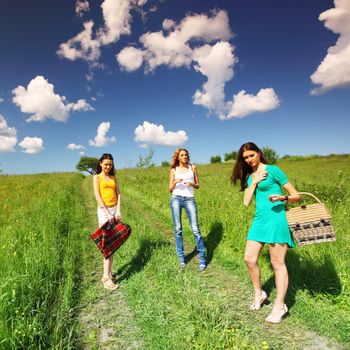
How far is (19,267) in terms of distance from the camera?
4668mm

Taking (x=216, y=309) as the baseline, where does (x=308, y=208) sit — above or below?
above

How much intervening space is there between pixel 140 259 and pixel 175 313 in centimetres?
242

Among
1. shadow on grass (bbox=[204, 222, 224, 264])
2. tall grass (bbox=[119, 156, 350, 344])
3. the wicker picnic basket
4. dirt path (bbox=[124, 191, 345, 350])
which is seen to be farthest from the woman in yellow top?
the wicker picnic basket

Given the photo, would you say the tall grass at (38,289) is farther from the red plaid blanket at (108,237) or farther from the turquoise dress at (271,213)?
the turquoise dress at (271,213)

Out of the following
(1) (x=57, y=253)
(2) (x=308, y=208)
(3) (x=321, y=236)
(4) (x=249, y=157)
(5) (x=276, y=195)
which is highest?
(4) (x=249, y=157)

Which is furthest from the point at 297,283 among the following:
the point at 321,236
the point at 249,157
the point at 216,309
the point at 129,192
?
the point at 129,192

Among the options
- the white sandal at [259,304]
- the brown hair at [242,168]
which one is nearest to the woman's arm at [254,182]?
the brown hair at [242,168]

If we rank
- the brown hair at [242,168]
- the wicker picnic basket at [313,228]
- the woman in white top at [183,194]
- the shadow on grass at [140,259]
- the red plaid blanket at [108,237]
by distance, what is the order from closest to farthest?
1. the wicker picnic basket at [313,228]
2. the brown hair at [242,168]
3. the red plaid blanket at [108,237]
4. the shadow on grass at [140,259]
5. the woman in white top at [183,194]

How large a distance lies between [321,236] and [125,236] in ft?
10.8

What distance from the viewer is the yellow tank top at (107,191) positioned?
515cm

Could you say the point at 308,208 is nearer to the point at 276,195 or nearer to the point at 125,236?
the point at 276,195

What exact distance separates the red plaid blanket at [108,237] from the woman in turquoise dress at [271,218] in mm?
2414

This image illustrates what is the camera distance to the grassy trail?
3324mm

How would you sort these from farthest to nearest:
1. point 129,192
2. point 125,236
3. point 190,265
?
1. point 129,192
2. point 190,265
3. point 125,236
